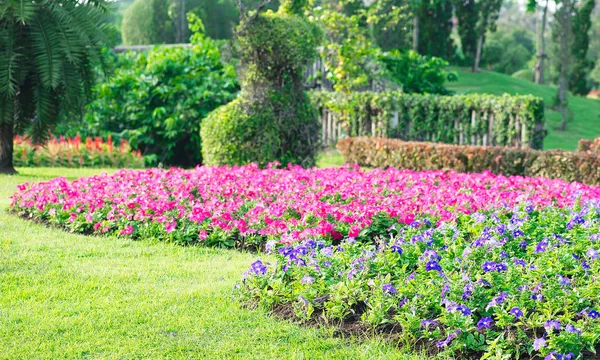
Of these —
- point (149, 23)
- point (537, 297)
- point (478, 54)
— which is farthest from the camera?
point (149, 23)

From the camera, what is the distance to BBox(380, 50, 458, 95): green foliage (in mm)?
18078

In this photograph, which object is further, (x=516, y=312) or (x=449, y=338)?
(x=516, y=312)

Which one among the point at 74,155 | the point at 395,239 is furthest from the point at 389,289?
the point at 74,155

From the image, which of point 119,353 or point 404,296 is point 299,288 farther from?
point 119,353

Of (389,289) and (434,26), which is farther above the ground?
(434,26)

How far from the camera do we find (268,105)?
33.7 ft

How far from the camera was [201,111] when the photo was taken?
14.2 meters

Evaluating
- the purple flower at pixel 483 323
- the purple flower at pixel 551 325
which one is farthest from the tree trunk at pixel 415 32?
the purple flower at pixel 551 325

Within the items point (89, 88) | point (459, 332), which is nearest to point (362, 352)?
point (459, 332)

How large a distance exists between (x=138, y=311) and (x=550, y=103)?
21644 millimetres

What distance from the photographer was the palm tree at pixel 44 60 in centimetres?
962

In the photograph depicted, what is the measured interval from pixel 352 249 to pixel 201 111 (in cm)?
973

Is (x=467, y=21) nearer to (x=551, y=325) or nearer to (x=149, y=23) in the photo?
(x=149, y=23)

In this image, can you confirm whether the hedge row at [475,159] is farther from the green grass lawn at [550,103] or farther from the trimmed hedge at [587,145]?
the green grass lawn at [550,103]
